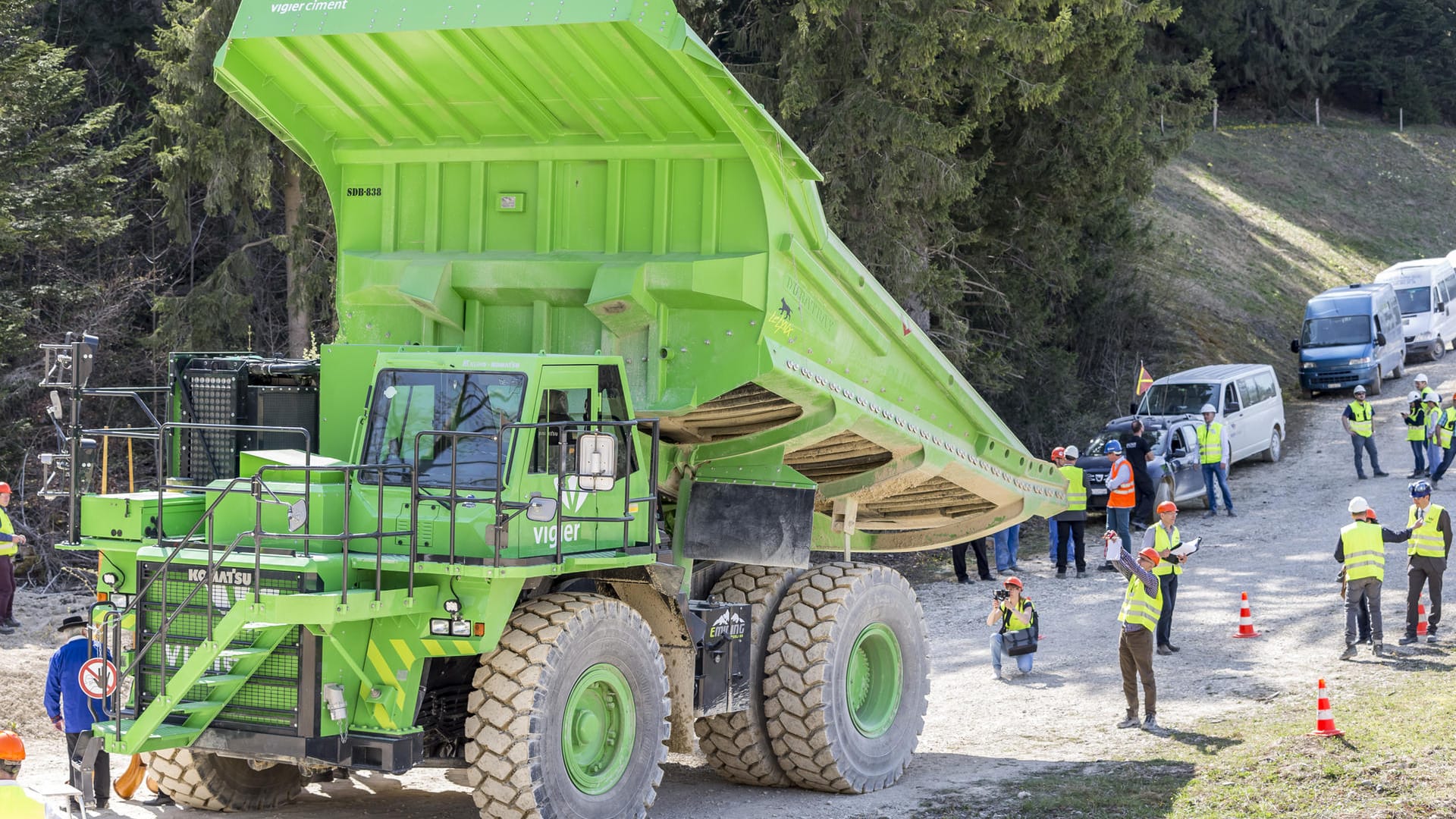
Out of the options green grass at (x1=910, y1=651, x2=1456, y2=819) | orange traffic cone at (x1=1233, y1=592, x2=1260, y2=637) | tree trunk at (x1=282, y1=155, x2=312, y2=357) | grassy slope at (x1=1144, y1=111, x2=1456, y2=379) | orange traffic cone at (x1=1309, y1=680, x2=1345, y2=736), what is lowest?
green grass at (x1=910, y1=651, x2=1456, y2=819)

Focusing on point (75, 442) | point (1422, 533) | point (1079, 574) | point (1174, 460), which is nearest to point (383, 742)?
point (75, 442)

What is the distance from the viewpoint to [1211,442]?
22094mm

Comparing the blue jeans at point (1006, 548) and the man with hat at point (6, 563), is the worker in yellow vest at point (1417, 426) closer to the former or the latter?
the blue jeans at point (1006, 548)

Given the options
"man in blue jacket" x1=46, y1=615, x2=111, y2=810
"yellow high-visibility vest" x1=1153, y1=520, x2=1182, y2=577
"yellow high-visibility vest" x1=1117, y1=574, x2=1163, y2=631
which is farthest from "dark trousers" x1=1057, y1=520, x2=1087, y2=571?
"man in blue jacket" x1=46, y1=615, x2=111, y2=810

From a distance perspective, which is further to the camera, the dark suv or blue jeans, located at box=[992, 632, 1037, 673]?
the dark suv

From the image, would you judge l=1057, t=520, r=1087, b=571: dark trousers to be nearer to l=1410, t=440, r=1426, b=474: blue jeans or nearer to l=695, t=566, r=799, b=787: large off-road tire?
l=1410, t=440, r=1426, b=474: blue jeans

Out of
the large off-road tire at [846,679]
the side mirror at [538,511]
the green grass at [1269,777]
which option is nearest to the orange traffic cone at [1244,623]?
the green grass at [1269,777]

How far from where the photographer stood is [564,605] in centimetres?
866

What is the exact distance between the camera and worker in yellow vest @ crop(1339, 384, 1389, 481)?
23.2m

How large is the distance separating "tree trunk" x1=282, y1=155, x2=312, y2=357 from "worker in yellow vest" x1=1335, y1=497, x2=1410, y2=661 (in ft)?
41.6

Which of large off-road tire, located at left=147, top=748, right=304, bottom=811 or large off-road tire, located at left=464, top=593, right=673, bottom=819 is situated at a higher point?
large off-road tire, located at left=464, top=593, right=673, bottom=819

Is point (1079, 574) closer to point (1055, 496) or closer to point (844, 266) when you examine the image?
point (1055, 496)

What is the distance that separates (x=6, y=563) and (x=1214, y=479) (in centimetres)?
1617

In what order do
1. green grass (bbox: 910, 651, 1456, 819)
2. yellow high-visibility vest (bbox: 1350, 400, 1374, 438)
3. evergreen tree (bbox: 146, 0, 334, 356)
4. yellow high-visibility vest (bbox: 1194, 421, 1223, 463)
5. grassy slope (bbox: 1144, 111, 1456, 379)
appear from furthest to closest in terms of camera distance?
grassy slope (bbox: 1144, 111, 1456, 379)
yellow high-visibility vest (bbox: 1350, 400, 1374, 438)
yellow high-visibility vest (bbox: 1194, 421, 1223, 463)
evergreen tree (bbox: 146, 0, 334, 356)
green grass (bbox: 910, 651, 1456, 819)
